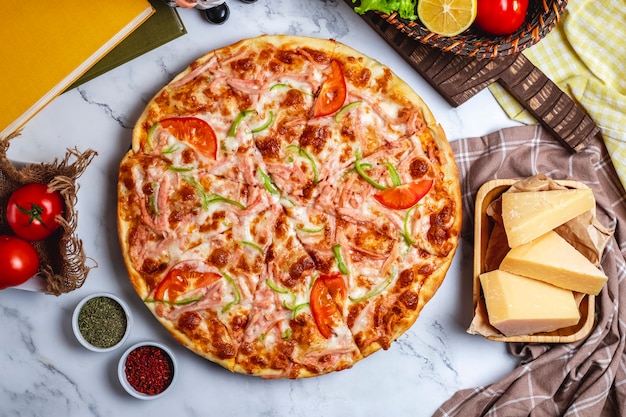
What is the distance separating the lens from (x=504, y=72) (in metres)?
5.27

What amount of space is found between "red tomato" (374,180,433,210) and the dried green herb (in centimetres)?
193

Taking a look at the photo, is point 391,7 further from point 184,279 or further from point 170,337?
point 170,337

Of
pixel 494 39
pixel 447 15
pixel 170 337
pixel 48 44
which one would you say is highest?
pixel 48 44

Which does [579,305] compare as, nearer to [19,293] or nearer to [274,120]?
[274,120]

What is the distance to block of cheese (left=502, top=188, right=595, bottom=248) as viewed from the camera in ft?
16.0

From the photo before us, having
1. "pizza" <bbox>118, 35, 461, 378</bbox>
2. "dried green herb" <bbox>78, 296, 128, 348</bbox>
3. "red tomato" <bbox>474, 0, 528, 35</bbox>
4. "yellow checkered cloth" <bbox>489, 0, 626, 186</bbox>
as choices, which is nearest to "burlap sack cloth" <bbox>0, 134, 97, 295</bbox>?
"dried green herb" <bbox>78, 296, 128, 348</bbox>

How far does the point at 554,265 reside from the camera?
4.92 meters

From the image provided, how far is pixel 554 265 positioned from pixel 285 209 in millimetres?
1891

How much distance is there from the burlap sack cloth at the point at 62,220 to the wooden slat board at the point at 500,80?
2371 mm

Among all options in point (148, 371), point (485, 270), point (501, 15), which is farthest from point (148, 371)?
point (501, 15)

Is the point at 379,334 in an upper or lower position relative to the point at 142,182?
lower

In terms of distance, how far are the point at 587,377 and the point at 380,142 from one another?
2299mm

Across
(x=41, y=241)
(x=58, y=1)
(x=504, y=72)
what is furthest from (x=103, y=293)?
(x=504, y=72)

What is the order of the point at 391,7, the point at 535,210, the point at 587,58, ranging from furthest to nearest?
the point at 587,58, the point at 535,210, the point at 391,7
